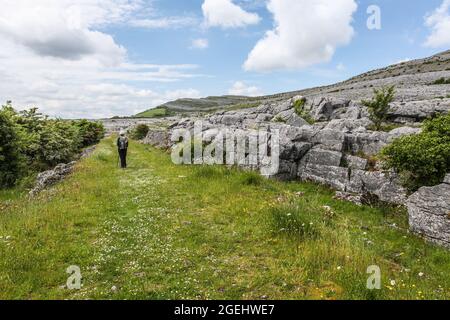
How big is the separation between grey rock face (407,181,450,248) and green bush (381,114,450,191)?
1.51 metres

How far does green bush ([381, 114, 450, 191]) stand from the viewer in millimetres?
14281

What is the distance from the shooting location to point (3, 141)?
24.3 meters

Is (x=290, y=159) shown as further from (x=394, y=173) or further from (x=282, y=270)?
(x=282, y=270)

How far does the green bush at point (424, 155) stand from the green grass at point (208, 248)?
64.8 inches

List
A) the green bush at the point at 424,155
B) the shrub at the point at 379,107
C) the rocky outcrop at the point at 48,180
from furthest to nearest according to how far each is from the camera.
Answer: the shrub at the point at 379,107 → the rocky outcrop at the point at 48,180 → the green bush at the point at 424,155

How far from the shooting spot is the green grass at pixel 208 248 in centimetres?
851

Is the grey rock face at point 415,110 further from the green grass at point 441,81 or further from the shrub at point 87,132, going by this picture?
the shrub at point 87,132

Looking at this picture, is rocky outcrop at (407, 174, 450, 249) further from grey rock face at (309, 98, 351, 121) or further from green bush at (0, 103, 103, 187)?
grey rock face at (309, 98, 351, 121)

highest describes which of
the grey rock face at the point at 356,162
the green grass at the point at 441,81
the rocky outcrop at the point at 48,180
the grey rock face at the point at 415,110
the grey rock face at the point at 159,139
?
the green grass at the point at 441,81

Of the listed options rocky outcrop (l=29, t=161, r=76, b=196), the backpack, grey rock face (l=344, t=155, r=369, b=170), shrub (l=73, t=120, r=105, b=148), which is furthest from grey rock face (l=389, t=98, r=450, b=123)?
shrub (l=73, t=120, r=105, b=148)

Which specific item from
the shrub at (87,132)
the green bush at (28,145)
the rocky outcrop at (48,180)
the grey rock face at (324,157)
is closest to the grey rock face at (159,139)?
the green bush at (28,145)

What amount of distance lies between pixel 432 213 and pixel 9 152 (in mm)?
26072
